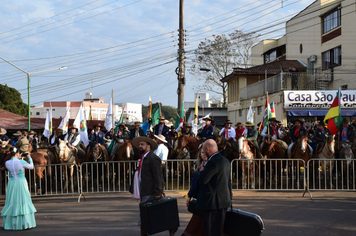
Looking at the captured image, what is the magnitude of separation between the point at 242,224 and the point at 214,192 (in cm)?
64

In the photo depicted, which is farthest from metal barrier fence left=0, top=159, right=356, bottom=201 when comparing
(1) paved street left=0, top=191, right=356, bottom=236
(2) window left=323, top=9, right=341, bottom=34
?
(2) window left=323, top=9, right=341, bottom=34

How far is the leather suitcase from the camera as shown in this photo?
6.19m

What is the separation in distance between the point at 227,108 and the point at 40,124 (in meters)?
20.2

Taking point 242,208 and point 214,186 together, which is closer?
point 214,186

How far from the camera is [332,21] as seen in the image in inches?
1310

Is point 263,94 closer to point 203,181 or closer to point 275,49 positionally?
point 275,49

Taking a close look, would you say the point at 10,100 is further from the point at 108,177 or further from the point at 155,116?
the point at 108,177

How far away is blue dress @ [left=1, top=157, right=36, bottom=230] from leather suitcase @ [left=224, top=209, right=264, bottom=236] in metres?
4.45

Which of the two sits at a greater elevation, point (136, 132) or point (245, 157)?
point (136, 132)

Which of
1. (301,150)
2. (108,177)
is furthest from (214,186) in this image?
(301,150)

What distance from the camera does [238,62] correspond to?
4469 centimetres

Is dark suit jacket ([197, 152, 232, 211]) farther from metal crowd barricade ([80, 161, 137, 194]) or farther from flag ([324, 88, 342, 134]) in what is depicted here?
flag ([324, 88, 342, 134])

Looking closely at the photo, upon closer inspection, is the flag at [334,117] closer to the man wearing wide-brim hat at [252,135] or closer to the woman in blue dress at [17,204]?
the man wearing wide-brim hat at [252,135]

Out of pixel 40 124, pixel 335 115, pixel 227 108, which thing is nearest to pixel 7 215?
pixel 335 115
